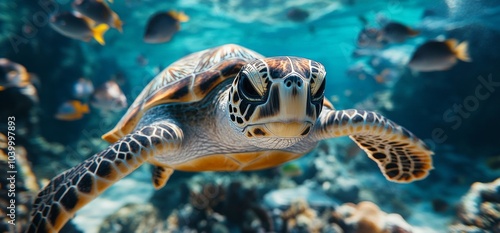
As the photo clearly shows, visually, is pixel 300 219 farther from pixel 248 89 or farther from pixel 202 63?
pixel 248 89

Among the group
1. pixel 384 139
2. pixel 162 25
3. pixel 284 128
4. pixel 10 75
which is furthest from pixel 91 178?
pixel 10 75

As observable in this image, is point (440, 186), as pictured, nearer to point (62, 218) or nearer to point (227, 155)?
point (227, 155)

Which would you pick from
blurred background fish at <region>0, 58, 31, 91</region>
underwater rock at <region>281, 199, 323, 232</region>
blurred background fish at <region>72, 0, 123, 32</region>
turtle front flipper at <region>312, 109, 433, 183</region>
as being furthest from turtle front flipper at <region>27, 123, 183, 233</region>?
blurred background fish at <region>0, 58, 31, 91</region>

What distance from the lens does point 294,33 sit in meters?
25.9

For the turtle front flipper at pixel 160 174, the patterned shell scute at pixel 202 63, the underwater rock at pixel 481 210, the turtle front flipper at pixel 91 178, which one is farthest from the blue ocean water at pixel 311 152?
the patterned shell scute at pixel 202 63

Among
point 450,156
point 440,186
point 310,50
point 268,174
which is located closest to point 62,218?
point 268,174

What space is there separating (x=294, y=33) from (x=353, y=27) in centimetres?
526

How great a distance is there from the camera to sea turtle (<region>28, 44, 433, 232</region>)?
1.57 m

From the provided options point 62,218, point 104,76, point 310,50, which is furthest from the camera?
point 310,50

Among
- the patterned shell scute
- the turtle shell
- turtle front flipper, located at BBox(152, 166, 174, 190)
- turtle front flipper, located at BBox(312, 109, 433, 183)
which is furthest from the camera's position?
turtle front flipper, located at BBox(152, 166, 174, 190)

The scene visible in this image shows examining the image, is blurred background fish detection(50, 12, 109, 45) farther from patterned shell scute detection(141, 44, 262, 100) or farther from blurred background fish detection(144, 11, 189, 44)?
patterned shell scute detection(141, 44, 262, 100)

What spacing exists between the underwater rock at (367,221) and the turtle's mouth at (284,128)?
2.74 meters

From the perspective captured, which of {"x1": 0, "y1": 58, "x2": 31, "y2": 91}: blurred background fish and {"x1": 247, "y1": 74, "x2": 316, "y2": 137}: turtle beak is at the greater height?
{"x1": 247, "y1": 74, "x2": 316, "y2": 137}: turtle beak

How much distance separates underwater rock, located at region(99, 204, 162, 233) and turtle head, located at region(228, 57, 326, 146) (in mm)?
4238
